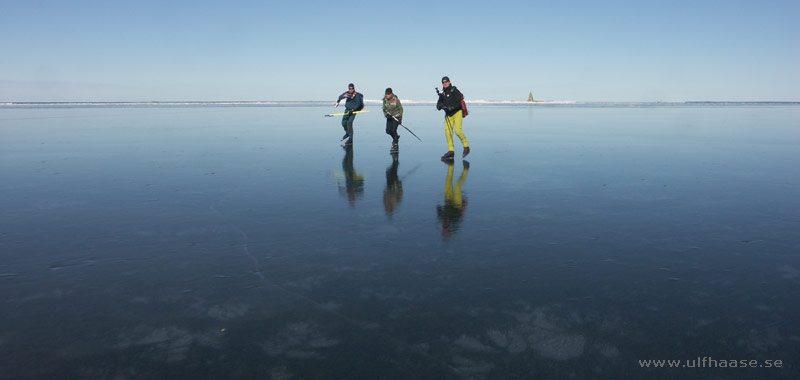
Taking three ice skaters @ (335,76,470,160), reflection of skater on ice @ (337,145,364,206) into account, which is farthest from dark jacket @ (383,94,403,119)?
reflection of skater on ice @ (337,145,364,206)

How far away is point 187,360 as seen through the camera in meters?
3.15

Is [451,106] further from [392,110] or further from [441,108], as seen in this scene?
[392,110]

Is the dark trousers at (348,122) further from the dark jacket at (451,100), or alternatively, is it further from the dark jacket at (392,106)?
the dark jacket at (451,100)

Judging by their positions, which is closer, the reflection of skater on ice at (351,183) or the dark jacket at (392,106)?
the reflection of skater on ice at (351,183)

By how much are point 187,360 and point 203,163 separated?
953 cm

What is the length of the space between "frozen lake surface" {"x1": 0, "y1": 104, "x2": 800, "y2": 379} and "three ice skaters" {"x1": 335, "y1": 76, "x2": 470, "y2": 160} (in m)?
3.82

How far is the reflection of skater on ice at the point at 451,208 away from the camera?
6102mm

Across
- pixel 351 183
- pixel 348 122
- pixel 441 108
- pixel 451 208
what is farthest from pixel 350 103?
pixel 451 208

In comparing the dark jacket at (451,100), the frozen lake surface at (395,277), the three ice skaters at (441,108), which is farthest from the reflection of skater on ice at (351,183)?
the dark jacket at (451,100)

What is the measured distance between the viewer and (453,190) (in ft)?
28.1

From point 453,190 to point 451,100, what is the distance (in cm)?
492

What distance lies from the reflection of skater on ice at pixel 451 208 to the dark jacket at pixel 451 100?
354cm

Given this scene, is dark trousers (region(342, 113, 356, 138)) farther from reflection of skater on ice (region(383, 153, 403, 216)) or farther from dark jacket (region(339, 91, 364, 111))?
reflection of skater on ice (region(383, 153, 403, 216))

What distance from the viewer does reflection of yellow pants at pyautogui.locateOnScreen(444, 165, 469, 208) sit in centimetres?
763
